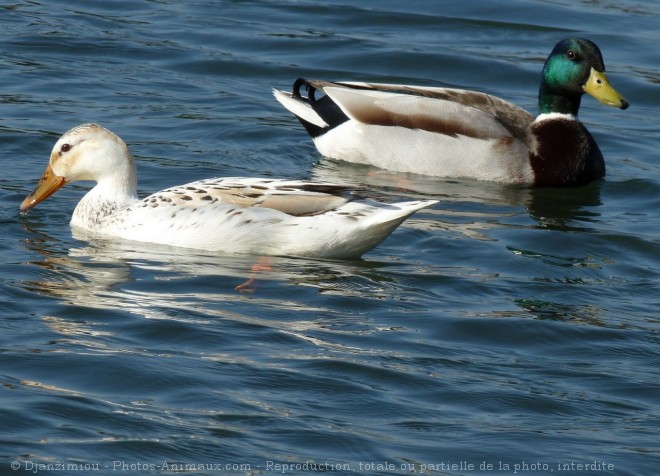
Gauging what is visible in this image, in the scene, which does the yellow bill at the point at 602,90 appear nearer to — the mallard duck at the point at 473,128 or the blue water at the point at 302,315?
the mallard duck at the point at 473,128

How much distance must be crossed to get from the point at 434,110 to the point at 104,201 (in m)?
4.08

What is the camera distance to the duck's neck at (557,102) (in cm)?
1380

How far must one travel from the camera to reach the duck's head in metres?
10.5

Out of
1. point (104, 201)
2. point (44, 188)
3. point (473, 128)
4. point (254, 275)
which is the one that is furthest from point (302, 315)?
point (473, 128)

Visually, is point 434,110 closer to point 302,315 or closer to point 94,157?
point 94,157

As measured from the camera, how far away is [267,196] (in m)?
9.79

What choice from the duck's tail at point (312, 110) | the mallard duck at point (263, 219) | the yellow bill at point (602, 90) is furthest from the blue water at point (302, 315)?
the yellow bill at point (602, 90)

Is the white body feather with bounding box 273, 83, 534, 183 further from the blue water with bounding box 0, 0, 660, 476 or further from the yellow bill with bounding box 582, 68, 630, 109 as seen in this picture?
the yellow bill with bounding box 582, 68, 630, 109

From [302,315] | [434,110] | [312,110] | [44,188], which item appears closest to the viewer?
[302,315]

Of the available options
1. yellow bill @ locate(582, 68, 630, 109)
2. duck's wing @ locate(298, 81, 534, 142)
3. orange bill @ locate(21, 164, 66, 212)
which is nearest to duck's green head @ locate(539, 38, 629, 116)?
yellow bill @ locate(582, 68, 630, 109)

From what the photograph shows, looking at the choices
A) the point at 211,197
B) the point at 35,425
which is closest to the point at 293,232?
the point at 211,197

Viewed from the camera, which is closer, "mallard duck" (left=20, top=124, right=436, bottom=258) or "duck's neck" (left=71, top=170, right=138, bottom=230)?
"mallard duck" (left=20, top=124, right=436, bottom=258)

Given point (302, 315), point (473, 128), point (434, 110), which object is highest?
point (434, 110)

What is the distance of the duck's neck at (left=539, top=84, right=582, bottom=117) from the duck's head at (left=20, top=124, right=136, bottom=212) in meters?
4.70
